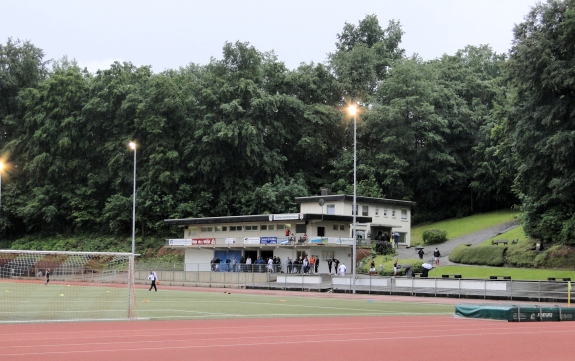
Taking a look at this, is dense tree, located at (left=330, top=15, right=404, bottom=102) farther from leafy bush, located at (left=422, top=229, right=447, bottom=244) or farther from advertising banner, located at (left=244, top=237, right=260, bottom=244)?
advertising banner, located at (left=244, top=237, right=260, bottom=244)

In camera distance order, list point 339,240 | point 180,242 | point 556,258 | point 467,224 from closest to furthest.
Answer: point 556,258
point 339,240
point 180,242
point 467,224

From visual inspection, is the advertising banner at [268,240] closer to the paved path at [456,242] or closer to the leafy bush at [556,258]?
the paved path at [456,242]

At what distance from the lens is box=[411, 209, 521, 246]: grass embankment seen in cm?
8262

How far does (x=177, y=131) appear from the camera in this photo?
3693 inches

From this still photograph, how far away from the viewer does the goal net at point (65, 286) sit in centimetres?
2811

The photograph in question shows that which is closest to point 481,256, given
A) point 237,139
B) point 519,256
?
point 519,256

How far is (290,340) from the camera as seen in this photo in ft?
61.1

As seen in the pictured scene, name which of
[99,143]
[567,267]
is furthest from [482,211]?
[99,143]

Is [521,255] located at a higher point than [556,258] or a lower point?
higher

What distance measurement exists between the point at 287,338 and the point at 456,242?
188 feet

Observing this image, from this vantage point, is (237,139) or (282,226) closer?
(282,226)

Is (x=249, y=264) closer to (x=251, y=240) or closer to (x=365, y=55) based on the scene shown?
(x=251, y=240)

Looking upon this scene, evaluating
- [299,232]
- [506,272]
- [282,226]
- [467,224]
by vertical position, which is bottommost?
[506,272]

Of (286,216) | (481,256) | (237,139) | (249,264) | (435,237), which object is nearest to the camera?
(481,256)
